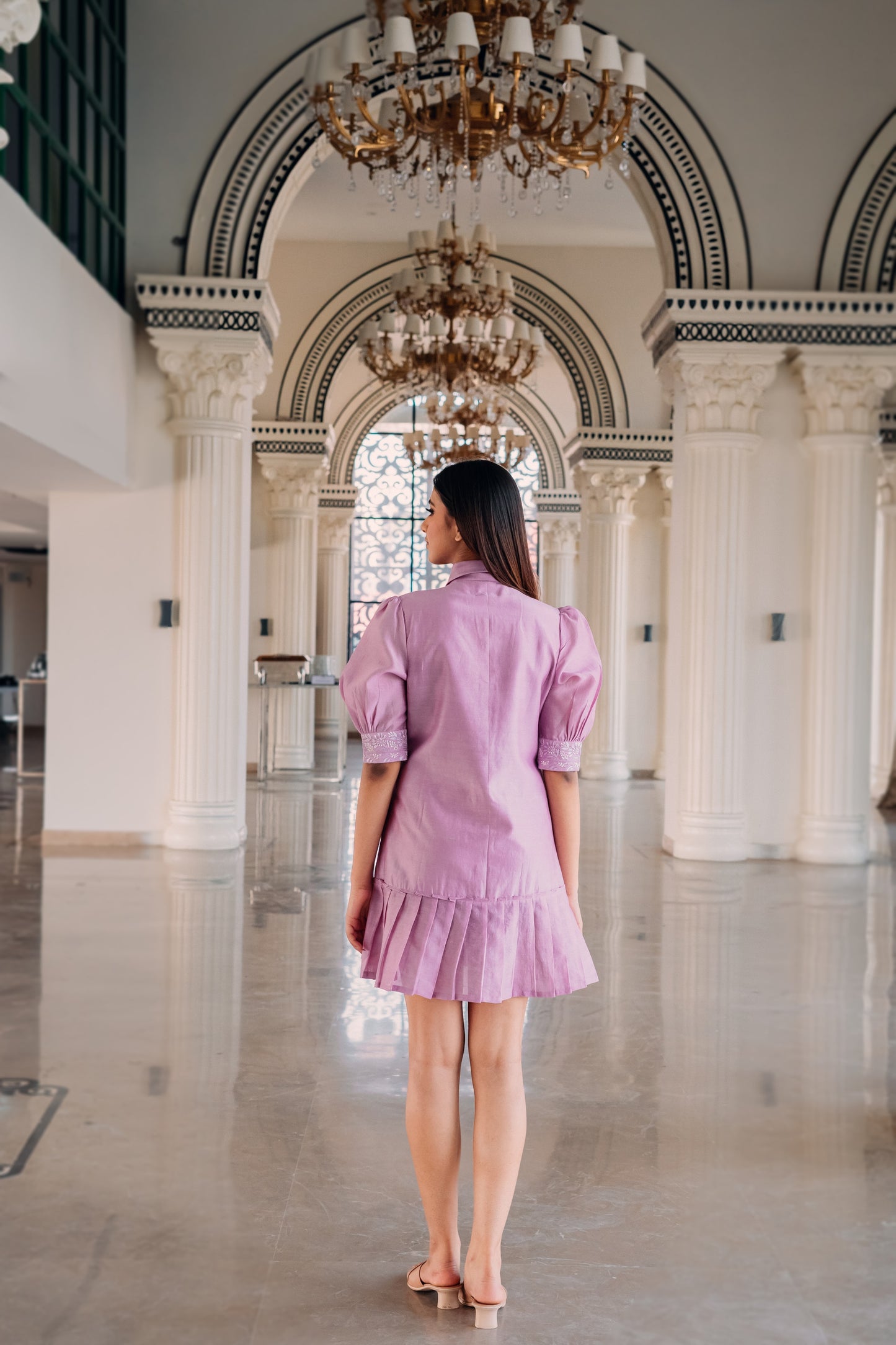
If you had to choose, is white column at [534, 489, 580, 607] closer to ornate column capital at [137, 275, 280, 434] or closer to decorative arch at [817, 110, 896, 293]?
decorative arch at [817, 110, 896, 293]

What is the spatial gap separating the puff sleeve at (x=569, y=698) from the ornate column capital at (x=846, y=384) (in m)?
6.51

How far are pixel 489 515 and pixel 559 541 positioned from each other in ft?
59.1

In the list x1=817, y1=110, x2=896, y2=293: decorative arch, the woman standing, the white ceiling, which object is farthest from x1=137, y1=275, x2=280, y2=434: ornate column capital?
the woman standing

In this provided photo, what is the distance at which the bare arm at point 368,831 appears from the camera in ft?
8.14

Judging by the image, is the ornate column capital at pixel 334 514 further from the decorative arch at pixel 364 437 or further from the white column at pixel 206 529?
the white column at pixel 206 529

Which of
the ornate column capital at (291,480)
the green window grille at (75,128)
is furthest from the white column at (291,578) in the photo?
the green window grille at (75,128)

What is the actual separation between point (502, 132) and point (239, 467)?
9.65ft

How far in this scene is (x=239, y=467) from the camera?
8570 millimetres

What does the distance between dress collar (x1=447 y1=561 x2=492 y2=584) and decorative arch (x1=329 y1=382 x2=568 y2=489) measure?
17265 mm

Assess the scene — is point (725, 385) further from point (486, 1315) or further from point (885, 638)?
point (486, 1315)

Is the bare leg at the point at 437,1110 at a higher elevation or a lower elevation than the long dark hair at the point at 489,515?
lower

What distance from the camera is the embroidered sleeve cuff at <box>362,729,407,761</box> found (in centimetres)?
245

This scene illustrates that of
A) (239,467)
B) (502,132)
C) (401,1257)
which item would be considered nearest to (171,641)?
(239,467)

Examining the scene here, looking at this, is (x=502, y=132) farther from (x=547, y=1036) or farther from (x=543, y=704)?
(x=543, y=704)
